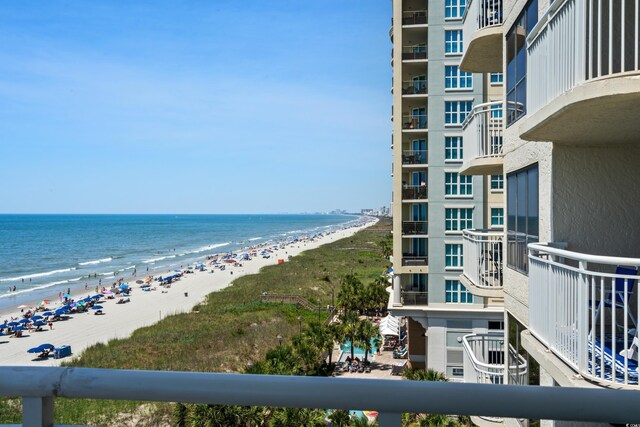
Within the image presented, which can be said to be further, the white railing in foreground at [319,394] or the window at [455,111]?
the window at [455,111]

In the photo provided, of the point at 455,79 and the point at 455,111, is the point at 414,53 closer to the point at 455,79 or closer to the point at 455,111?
the point at 455,79

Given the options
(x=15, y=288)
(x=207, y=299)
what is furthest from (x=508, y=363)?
(x=15, y=288)

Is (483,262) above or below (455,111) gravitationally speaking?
below

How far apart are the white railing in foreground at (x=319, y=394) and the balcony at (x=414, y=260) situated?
75.9 feet

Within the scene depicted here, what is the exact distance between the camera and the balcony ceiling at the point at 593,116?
372cm

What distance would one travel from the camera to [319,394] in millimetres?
1577

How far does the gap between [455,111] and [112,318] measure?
3747cm

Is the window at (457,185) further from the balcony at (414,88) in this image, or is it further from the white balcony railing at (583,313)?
the white balcony railing at (583,313)

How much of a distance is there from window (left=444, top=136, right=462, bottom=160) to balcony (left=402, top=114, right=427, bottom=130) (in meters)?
1.59

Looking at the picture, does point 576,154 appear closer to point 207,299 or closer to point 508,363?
point 508,363

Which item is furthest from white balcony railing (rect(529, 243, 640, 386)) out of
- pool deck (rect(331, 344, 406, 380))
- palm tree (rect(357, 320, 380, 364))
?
palm tree (rect(357, 320, 380, 364))

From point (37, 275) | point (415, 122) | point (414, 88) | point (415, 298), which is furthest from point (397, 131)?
point (37, 275)

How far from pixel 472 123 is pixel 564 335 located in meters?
5.87

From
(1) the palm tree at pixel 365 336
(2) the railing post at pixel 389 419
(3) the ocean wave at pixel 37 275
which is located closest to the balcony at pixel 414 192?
(1) the palm tree at pixel 365 336
